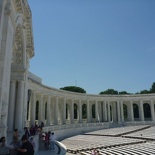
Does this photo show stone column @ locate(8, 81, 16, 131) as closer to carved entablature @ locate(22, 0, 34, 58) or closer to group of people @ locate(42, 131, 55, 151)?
group of people @ locate(42, 131, 55, 151)

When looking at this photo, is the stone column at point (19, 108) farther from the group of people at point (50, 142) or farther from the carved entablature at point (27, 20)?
the carved entablature at point (27, 20)

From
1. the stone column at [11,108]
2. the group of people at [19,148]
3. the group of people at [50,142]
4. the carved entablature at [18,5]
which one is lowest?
the group of people at [50,142]

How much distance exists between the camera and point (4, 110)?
22.0m

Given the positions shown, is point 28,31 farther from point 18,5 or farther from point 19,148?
point 19,148

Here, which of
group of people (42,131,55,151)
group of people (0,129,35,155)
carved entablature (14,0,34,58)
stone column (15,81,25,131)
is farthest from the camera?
stone column (15,81,25,131)

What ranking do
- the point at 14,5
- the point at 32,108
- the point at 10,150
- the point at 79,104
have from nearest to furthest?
the point at 10,150, the point at 14,5, the point at 32,108, the point at 79,104

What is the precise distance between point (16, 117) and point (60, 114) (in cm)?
5496

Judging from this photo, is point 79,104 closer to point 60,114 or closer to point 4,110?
point 60,114

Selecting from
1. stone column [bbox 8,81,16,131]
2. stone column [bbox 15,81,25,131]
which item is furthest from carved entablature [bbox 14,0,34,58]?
stone column [bbox 8,81,16,131]

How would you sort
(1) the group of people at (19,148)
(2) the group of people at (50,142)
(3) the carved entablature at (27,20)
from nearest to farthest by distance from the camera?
(1) the group of people at (19,148), (3) the carved entablature at (27,20), (2) the group of people at (50,142)

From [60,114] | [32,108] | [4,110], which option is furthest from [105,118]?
[4,110]

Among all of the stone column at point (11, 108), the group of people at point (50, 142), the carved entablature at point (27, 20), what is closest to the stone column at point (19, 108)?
the stone column at point (11, 108)

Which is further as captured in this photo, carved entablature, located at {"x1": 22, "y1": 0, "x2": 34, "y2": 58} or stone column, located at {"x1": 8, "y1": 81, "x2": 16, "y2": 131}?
carved entablature, located at {"x1": 22, "y1": 0, "x2": 34, "y2": 58}

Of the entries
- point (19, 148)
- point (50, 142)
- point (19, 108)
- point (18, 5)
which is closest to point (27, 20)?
point (18, 5)
